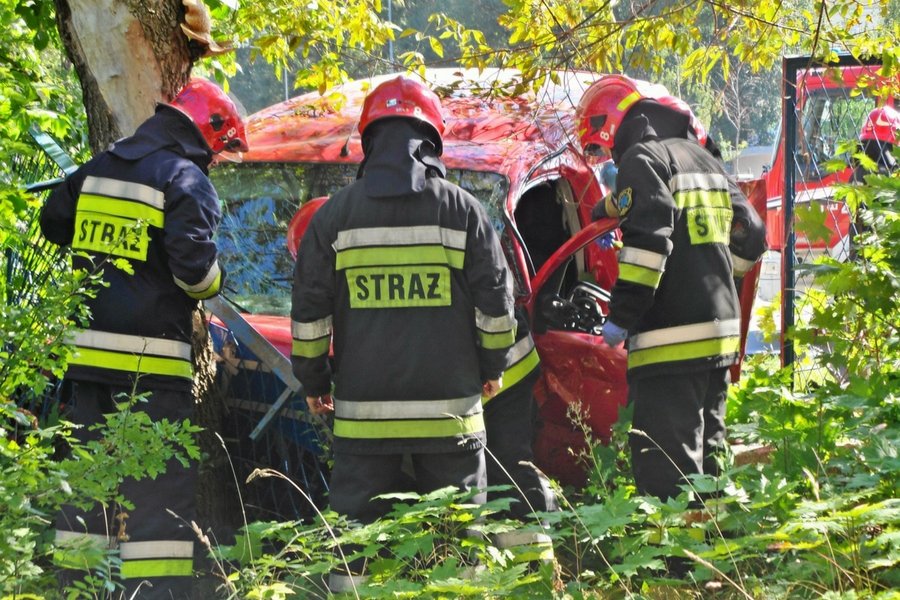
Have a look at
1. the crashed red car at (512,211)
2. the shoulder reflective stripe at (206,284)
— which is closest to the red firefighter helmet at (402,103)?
the shoulder reflective stripe at (206,284)

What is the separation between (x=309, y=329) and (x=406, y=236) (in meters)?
0.47

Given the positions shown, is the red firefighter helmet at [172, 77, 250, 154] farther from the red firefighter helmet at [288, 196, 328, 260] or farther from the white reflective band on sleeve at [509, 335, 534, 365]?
the white reflective band on sleeve at [509, 335, 534, 365]

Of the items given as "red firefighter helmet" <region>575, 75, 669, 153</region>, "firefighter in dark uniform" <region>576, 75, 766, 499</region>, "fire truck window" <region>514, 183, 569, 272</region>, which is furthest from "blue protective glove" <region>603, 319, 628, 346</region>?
"fire truck window" <region>514, 183, 569, 272</region>

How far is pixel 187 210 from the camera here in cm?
420

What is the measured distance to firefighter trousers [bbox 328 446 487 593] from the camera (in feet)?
12.7

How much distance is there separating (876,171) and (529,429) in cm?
154

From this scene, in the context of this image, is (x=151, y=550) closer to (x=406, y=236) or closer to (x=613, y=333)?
(x=406, y=236)

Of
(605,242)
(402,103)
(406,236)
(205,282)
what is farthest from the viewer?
(605,242)

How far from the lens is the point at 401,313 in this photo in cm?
386

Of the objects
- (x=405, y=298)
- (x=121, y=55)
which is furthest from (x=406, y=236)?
(x=121, y=55)

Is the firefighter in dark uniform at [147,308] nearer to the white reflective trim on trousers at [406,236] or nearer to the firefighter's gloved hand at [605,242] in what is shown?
the white reflective trim on trousers at [406,236]

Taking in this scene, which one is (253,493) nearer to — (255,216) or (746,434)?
(255,216)

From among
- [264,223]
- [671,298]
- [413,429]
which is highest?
[264,223]

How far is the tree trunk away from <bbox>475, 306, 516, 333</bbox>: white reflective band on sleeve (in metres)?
1.95
